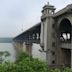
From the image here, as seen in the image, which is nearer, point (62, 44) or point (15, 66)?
point (15, 66)

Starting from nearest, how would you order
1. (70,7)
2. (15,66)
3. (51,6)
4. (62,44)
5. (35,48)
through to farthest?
(15,66) → (70,7) → (62,44) → (51,6) → (35,48)

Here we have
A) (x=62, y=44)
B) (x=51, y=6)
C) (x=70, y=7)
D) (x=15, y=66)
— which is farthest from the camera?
(x=51, y=6)

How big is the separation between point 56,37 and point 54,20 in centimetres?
380

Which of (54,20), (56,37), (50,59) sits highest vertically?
(54,20)

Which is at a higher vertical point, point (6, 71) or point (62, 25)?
point (62, 25)

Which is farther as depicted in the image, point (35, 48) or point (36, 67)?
point (35, 48)

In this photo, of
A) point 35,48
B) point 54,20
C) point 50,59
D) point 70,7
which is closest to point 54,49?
point 50,59

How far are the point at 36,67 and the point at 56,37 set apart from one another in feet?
144

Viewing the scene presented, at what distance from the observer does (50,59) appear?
5941 centimetres

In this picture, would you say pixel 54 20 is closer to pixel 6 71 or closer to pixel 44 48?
pixel 44 48

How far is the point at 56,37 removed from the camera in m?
59.7

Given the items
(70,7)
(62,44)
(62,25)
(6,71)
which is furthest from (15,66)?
(62,25)

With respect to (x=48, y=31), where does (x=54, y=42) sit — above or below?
below

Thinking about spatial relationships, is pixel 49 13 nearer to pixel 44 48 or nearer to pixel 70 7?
pixel 44 48
